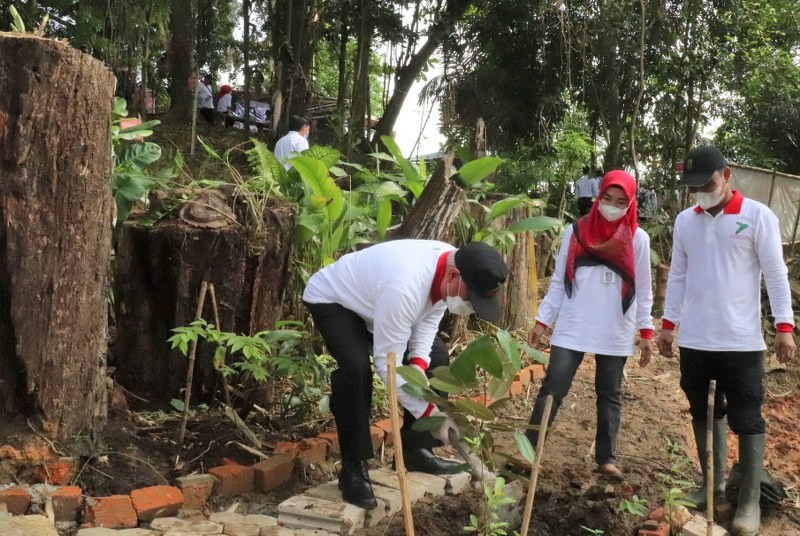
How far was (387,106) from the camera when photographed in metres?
14.5

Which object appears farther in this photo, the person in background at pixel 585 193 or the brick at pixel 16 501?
the person in background at pixel 585 193

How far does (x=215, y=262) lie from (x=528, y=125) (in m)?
10.7

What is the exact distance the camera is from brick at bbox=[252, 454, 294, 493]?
3.60 m

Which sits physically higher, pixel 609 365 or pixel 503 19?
pixel 503 19

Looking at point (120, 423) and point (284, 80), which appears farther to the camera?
point (284, 80)

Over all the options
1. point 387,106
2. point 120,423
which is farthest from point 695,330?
point 387,106

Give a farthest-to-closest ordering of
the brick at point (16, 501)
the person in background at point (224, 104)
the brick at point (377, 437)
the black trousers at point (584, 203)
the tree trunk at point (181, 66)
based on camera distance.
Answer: the person in background at point (224, 104) → the tree trunk at point (181, 66) → the black trousers at point (584, 203) → the brick at point (377, 437) → the brick at point (16, 501)

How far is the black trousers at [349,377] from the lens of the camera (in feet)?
11.1

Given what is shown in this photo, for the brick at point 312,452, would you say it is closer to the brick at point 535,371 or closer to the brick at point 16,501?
the brick at point 16,501

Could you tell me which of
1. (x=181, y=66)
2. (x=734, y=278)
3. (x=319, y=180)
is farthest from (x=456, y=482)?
A: (x=181, y=66)

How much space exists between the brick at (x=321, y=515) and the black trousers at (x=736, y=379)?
1664 millimetres

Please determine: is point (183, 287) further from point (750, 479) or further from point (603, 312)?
point (750, 479)

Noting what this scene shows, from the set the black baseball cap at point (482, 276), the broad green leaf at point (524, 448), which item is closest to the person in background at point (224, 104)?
the black baseball cap at point (482, 276)

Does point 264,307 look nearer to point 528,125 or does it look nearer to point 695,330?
point 695,330
